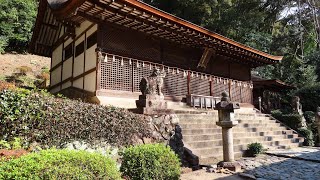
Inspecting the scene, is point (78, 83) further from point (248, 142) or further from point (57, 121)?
point (248, 142)

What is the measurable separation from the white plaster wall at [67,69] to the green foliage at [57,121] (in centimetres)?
728

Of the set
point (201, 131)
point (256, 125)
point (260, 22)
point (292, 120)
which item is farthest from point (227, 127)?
point (260, 22)

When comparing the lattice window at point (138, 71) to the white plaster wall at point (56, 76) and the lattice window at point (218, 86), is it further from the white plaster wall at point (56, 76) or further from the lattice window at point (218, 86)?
the white plaster wall at point (56, 76)

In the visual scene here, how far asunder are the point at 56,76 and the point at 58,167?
44.9 ft

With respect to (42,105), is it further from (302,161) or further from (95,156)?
(302,161)

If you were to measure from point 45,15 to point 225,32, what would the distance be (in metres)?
17.5

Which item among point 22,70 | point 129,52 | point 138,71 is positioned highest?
point 22,70

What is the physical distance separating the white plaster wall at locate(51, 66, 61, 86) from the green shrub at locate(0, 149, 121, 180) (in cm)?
1263

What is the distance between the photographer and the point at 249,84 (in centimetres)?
A: 1753

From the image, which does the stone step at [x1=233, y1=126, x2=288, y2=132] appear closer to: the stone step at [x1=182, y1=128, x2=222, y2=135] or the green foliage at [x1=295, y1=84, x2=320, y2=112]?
the stone step at [x1=182, y1=128, x2=222, y2=135]

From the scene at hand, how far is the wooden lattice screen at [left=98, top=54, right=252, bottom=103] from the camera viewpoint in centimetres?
1080

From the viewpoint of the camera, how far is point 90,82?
10.9m

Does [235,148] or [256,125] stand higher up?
[256,125]

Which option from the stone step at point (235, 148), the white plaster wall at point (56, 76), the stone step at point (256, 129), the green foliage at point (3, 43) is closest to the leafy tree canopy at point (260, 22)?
the stone step at point (256, 129)
